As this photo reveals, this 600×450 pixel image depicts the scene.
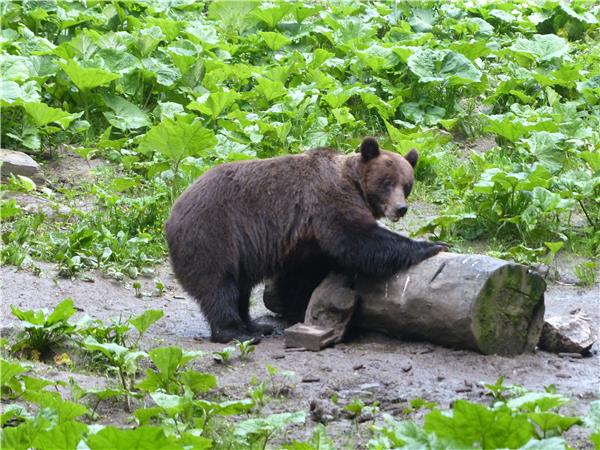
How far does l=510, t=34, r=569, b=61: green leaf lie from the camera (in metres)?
12.6

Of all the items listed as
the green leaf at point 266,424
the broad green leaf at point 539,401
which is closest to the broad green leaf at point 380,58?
the green leaf at point 266,424

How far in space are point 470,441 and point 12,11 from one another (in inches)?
401

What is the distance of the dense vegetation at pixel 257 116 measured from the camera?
8.48m

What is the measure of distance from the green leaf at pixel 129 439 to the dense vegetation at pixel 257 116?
1.37 m

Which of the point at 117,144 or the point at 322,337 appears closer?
the point at 322,337

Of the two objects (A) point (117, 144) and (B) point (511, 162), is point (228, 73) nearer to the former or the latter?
(A) point (117, 144)

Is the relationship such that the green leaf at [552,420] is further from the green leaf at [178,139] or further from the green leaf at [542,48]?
the green leaf at [542,48]

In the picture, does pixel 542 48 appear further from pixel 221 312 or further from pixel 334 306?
pixel 221 312

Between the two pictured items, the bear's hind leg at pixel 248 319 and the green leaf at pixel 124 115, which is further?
the green leaf at pixel 124 115

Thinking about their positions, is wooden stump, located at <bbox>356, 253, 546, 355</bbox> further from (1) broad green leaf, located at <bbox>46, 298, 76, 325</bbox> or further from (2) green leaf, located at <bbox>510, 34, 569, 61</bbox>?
(2) green leaf, located at <bbox>510, 34, 569, 61</bbox>

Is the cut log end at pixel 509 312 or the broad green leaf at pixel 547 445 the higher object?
the broad green leaf at pixel 547 445

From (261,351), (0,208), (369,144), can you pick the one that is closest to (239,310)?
(261,351)

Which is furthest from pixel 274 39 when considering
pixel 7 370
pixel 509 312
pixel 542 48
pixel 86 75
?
pixel 7 370

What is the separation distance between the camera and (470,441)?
4074 mm
